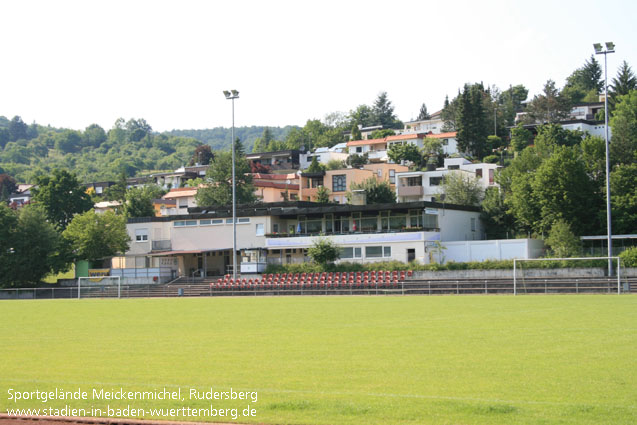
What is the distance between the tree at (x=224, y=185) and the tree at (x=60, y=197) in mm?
15924

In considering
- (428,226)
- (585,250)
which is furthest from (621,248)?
(428,226)

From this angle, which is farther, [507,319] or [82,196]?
[82,196]

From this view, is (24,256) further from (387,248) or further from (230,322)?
(230,322)

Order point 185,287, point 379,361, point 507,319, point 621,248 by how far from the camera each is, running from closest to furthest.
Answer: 1. point 379,361
2. point 507,319
3. point 621,248
4. point 185,287

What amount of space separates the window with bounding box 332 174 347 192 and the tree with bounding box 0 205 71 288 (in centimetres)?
4013

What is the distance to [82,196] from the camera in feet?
306

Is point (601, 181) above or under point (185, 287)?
above

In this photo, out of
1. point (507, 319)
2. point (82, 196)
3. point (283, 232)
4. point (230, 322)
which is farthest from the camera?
point (82, 196)

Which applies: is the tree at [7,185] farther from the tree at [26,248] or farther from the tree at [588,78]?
the tree at [588,78]

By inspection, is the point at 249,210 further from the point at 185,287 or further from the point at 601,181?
the point at 601,181

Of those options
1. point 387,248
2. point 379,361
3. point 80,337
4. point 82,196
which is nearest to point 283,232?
point 387,248

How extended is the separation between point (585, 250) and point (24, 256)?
45.4m

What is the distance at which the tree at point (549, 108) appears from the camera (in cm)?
11788

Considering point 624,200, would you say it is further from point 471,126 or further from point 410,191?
point 471,126
